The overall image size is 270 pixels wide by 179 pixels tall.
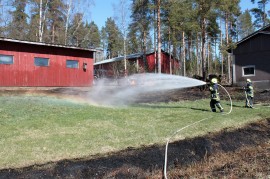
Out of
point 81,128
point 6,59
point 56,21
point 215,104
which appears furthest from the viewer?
point 56,21

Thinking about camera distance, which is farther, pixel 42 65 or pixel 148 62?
pixel 148 62

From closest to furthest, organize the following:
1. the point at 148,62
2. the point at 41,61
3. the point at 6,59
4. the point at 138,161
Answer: the point at 138,161 < the point at 6,59 < the point at 41,61 < the point at 148,62

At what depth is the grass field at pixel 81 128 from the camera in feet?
25.1

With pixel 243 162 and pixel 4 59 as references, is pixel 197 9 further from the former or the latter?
pixel 243 162

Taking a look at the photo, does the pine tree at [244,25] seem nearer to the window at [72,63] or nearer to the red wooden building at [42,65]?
the red wooden building at [42,65]

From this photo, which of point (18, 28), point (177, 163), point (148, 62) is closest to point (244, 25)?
point (148, 62)

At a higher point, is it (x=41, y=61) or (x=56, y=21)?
(x=56, y=21)

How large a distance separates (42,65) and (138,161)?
19143 millimetres

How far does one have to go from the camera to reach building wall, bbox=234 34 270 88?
2966 centimetres

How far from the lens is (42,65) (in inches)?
965

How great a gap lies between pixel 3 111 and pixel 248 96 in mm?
12403

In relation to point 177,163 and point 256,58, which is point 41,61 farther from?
point 256,58

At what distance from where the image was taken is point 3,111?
38.1ft

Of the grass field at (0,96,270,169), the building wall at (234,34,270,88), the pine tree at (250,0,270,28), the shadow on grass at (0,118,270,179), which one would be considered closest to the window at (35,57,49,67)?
the grass field at (0,96,270,169)
